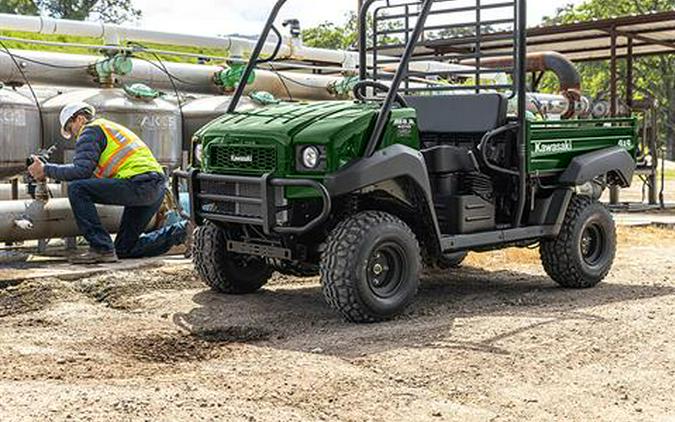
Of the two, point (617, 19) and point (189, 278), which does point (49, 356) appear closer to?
point (189, 278)

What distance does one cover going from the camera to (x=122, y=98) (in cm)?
1221

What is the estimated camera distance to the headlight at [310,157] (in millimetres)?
6859

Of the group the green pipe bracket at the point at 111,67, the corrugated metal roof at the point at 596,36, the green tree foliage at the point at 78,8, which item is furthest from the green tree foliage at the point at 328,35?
the green pipe bracket at the point at 111,67

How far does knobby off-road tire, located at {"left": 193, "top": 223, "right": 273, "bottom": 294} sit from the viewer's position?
8047 mm

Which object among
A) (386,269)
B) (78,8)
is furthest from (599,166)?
(78,8)

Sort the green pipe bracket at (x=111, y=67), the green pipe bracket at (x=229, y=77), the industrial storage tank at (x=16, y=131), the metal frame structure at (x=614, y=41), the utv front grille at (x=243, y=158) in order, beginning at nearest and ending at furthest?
the utv front grille at (x=243, y=158)
the industrial storage tank at (x=16, y=131)
the green pipe bracket at (x=111, y=67)
the green pipe bracket at (x=229, y=77)
the metal frame structure at (x=614, y=41)

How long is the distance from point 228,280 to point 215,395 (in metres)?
3.17

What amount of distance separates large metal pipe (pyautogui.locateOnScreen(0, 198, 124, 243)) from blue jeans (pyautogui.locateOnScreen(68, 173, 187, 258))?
15.4 inches

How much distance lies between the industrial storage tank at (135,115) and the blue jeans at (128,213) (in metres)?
2.08

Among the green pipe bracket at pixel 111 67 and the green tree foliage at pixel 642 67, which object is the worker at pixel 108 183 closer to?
the green pipe bracket at pixel 111 67

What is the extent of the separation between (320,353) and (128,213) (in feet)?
14.1

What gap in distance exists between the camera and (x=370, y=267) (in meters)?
7.04

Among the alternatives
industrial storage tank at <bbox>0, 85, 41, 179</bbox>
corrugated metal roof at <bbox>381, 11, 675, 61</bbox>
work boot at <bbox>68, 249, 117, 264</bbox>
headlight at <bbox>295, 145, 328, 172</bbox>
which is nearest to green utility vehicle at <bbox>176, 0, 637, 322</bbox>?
headlight at <bbox>295, 145, 328, 172</bbox>

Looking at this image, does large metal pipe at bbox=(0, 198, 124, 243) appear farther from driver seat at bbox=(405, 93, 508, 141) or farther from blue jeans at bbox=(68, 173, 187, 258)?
driver seat at bbox=(405, 93, 508, 141)
